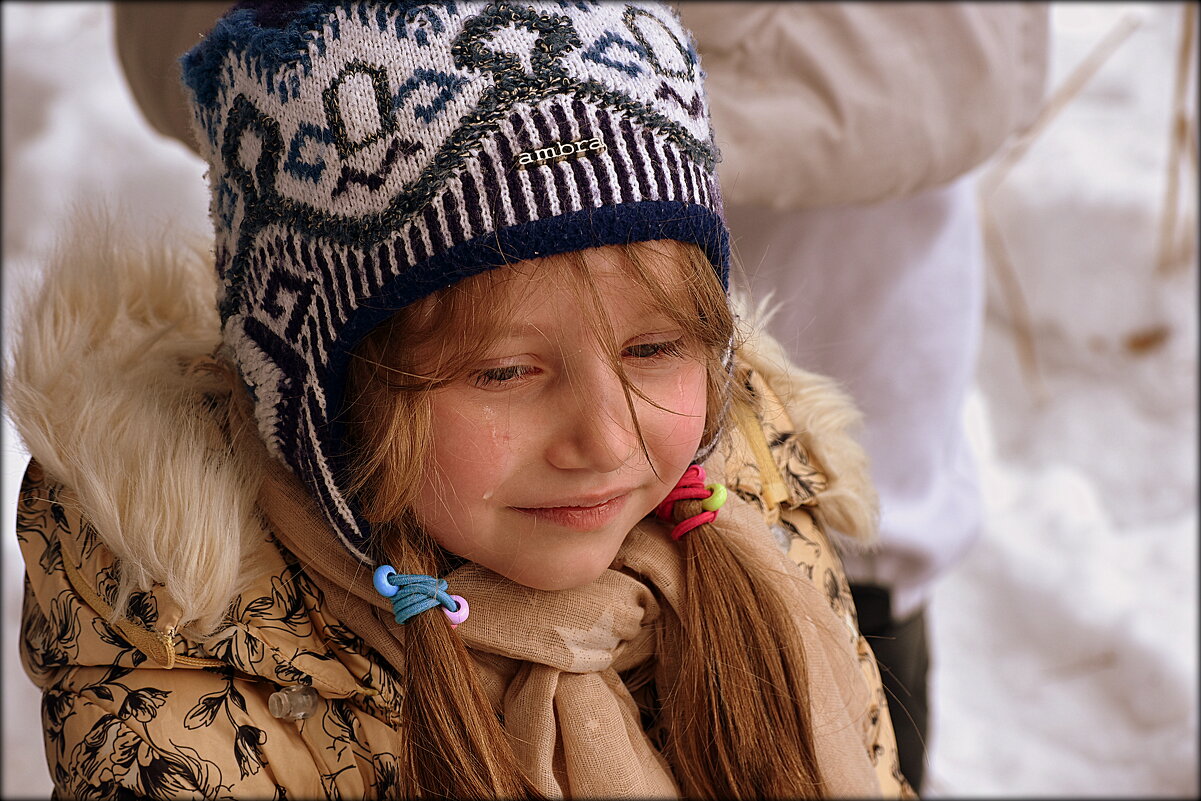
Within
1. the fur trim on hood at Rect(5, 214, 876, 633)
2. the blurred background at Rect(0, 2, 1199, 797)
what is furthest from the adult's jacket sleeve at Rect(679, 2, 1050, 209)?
the blurred background at Rect(0, 2, 1199, 797)

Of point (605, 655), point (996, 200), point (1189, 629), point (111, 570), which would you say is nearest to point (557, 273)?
point (605, 655)

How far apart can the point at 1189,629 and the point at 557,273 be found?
1.72m

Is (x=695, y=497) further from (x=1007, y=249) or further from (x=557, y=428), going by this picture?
(x=1007, y=249)

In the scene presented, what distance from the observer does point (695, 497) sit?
91 centimetres

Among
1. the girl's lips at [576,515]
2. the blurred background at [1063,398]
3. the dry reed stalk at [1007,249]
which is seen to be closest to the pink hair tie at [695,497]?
the girl's lips at [576,515]

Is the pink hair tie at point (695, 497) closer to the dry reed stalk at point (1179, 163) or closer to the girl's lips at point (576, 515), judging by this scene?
the girl's lips at point (576, 515)

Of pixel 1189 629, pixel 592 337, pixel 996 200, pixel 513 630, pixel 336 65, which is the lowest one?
pixel 1189 629

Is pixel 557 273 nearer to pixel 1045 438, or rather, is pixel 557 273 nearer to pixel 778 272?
pixel 778 272

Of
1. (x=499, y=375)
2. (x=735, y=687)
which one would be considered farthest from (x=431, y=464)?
(x=735, y=687)

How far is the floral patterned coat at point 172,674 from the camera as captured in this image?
80 centimetres

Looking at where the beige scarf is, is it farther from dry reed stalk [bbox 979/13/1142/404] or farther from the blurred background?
dry reed stalk [bbox 979/13/1142/404]

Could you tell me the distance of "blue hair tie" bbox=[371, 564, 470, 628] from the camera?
31.9 inches

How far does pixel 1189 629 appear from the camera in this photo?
77.5 inches

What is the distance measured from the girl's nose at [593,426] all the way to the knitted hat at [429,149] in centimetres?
9
